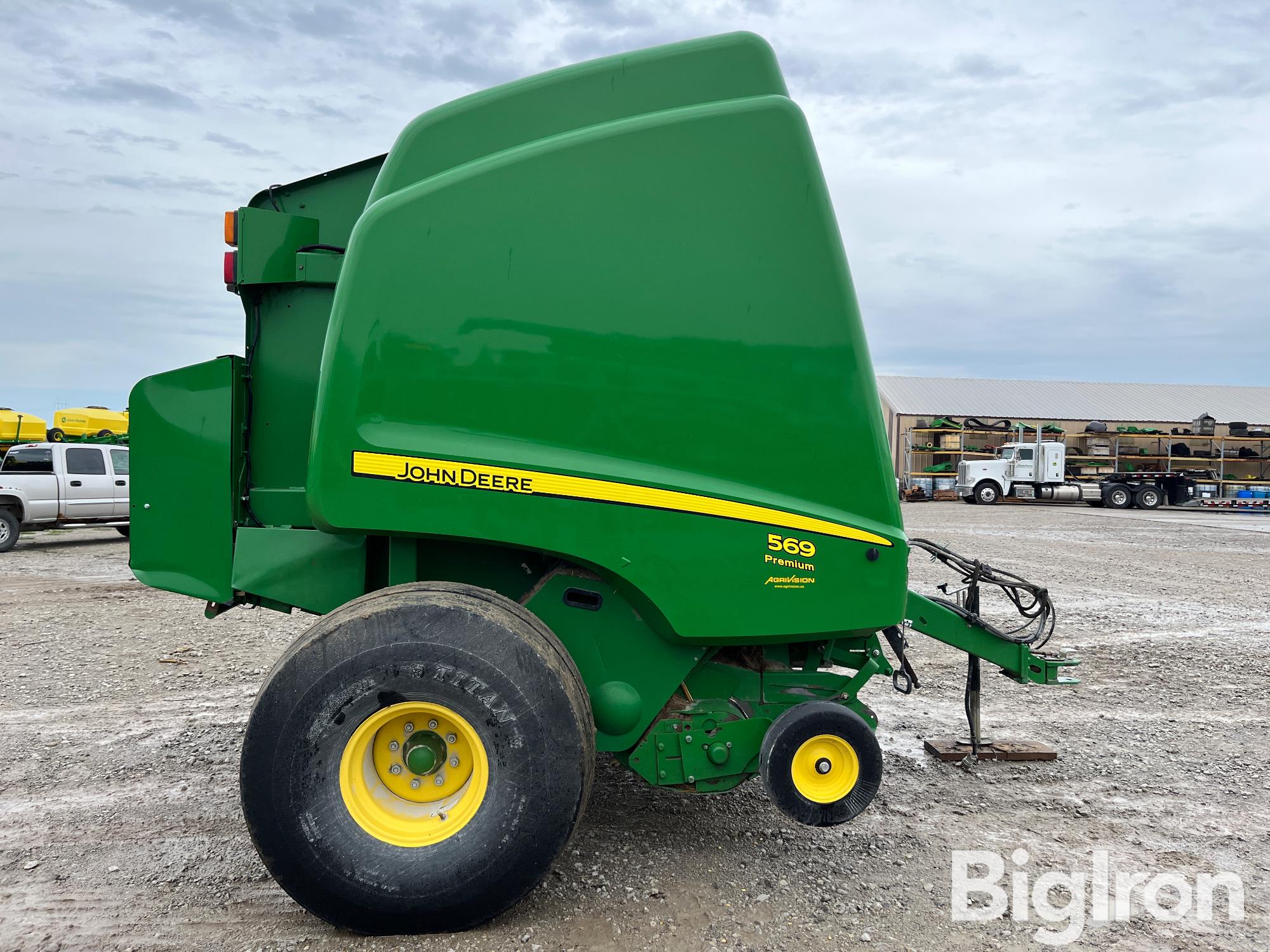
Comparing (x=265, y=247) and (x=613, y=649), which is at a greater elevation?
(x=265, y=247)

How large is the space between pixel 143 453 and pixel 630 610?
90.0 inches

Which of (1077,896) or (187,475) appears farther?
(187,475)

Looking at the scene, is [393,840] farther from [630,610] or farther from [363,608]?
[630,610]

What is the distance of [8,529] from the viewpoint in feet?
46.2

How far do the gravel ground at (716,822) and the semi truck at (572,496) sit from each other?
1.34 feet

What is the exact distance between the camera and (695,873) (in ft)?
11.2

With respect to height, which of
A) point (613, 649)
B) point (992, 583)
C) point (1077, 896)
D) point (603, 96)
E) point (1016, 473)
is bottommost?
point (1077, 896)

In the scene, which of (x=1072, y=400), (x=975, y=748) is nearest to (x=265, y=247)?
(x=975, y=748)

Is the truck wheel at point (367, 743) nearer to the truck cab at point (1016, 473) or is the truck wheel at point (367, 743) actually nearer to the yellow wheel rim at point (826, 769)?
the yellow wheel rim at point (826, 769)

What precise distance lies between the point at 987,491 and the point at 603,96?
3184 cm

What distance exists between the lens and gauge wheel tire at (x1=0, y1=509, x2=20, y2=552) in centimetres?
1402

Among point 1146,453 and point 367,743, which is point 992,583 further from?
point 1146,453

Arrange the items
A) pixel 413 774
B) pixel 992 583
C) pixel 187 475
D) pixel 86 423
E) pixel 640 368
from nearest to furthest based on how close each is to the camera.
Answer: pixel 413 774 → pixel 640 368 → pixel 187 475 → pixel 992 583 → pixel 86 423

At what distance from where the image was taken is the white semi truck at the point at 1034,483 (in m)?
32.0
